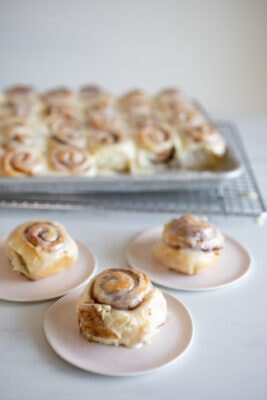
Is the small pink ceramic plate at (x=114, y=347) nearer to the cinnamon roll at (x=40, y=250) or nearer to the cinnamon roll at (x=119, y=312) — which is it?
the cinnamon roll at (x=119, y=312)

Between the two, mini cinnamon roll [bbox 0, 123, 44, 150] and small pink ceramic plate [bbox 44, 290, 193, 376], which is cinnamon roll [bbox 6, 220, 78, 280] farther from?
mini cinnamon roll [bbox 0, 123, 44, 150]

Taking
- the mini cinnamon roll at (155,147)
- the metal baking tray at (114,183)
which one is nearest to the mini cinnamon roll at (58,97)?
the mini cinnamon roll at (155,147)

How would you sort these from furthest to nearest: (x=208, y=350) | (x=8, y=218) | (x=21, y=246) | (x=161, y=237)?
(x=8, y=218) < (x=161, y=237) < (x=21, y=246) < (x=208, y=350)

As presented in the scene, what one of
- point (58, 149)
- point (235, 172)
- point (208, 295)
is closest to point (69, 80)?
point (58, 149)

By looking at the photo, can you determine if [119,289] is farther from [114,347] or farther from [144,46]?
[144,46]

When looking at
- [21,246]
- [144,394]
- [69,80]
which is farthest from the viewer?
[69,80]

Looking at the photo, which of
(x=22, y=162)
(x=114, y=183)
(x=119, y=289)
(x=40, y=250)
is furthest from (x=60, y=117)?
(x=119, y=289)

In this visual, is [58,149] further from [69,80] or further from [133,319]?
[69,80]
